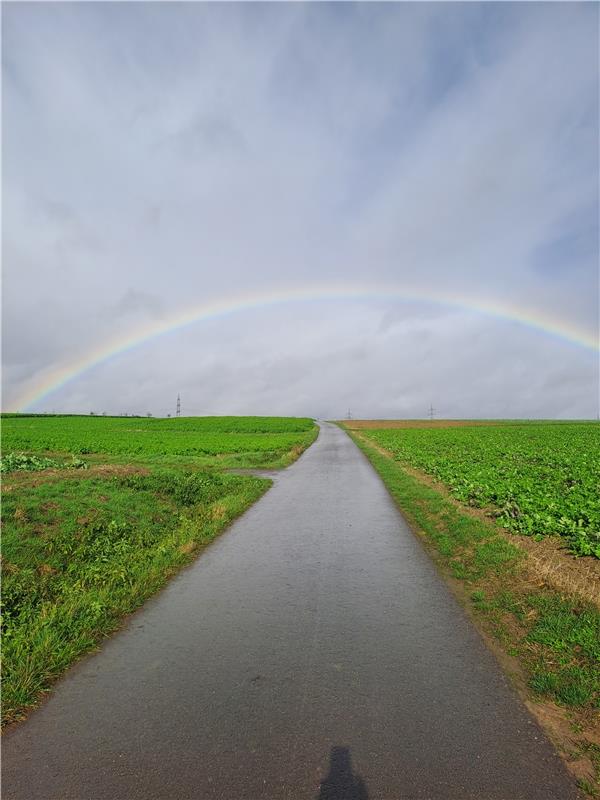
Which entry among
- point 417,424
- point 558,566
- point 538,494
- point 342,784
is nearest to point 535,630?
point 558,566

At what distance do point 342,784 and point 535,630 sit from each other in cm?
416

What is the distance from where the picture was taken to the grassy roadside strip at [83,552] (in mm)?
5926

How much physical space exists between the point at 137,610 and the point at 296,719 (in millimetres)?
4100

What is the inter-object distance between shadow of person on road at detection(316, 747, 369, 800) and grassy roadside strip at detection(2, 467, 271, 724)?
3.56 meters

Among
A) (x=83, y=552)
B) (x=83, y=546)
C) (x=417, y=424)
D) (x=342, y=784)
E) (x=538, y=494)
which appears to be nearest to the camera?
(x=342, y=784)

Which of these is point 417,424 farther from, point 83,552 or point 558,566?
point 83,552

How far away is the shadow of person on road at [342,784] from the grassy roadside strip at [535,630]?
1.97 meters

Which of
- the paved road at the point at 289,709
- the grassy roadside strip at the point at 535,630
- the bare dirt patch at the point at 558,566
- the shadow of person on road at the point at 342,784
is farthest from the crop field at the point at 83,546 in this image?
the bare dirt patch at the point at 558,566

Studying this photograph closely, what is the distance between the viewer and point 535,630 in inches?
249

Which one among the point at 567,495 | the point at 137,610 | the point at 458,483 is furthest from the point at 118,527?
the point at 567,495

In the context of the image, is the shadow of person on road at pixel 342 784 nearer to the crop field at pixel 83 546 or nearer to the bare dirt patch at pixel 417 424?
the crop field at pixel 83 546

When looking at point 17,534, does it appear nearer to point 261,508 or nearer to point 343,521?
point 261,508

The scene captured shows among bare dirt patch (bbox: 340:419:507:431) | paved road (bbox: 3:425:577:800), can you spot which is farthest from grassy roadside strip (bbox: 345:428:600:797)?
bare dirt patch (bbox: 340:419:507:431)

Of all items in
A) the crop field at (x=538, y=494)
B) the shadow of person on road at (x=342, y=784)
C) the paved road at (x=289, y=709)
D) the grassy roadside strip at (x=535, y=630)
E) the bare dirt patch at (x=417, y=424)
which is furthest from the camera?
the bare dirt patch at (x=417, y=424)
